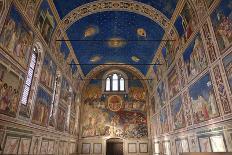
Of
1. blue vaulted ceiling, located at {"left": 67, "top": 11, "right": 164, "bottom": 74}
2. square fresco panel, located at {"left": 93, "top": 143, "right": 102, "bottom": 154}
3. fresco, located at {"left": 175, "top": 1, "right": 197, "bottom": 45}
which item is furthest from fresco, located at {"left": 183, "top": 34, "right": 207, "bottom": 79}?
square fresco panel, located at {"left": 93, "top": 143, "right": 102, "bottom": 154}

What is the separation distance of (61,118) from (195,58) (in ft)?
35.1

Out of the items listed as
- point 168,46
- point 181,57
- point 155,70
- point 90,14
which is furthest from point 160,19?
point 155,70

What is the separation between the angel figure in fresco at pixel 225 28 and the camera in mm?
7114

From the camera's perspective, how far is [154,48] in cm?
1622

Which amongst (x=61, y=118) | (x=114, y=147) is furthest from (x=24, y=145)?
(x=114, y=147)

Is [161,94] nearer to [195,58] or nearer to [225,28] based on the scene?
[195,58]

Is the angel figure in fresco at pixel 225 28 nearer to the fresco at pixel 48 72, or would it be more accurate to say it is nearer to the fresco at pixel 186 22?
the fresco at pixel 186 22

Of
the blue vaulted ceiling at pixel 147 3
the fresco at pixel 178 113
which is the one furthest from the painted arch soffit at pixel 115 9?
the fresco at pixel 178 113

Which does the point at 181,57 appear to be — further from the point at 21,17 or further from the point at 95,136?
the point at 95,136

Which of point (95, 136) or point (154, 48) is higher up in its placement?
point (154, 48)

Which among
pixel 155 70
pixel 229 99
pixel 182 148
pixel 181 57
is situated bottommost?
pixel 182 148

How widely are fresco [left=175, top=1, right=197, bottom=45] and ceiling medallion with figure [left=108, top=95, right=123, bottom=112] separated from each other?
1161 centimetres

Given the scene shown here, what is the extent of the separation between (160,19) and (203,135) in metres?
7.82

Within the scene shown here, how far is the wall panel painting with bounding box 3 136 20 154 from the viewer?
292 inches
